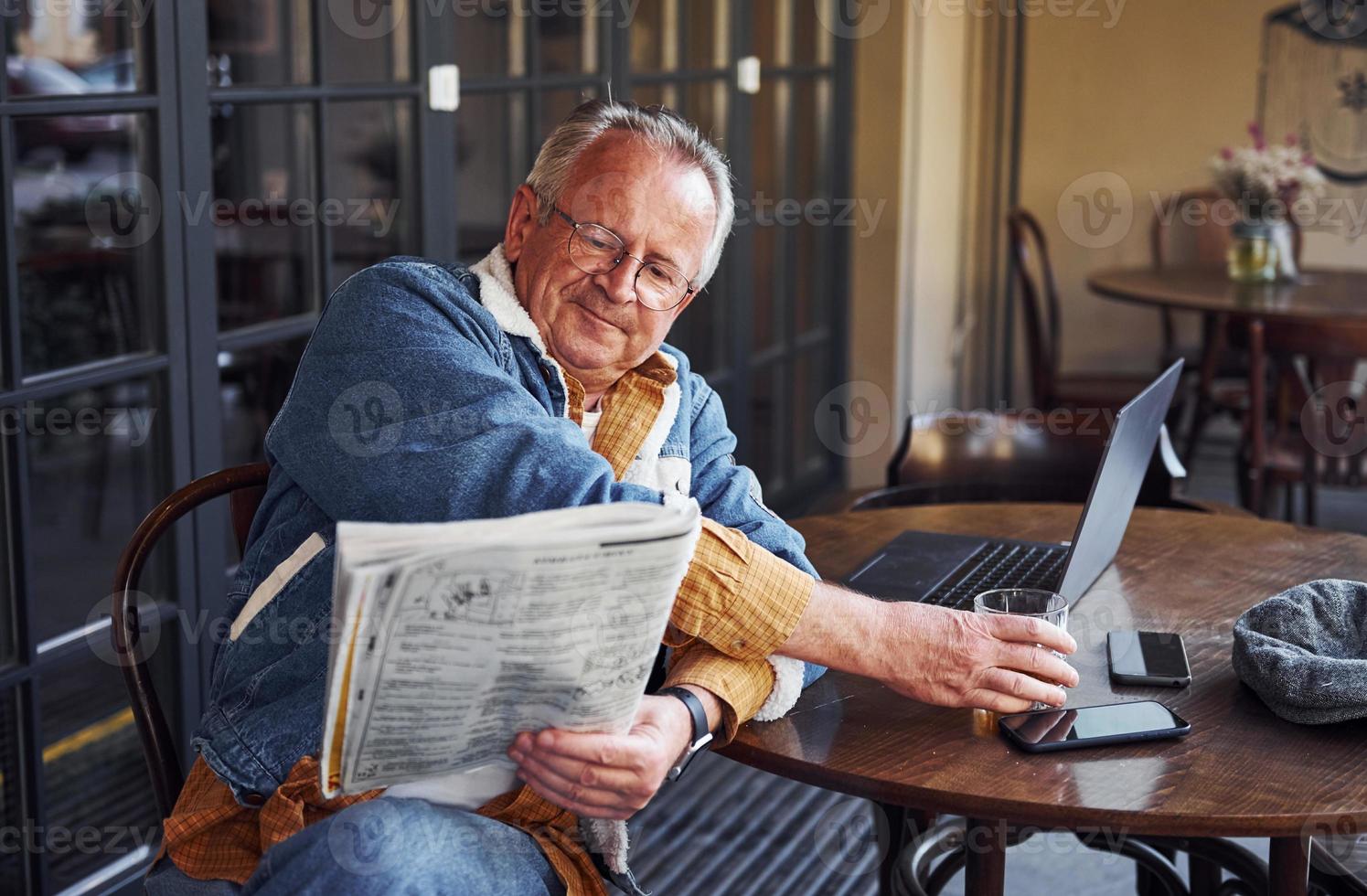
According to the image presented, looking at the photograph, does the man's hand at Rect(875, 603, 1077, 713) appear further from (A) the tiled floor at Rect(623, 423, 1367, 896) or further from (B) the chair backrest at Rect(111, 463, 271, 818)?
(A) the tiled floor at Rect(623, 423, 1367, 896)

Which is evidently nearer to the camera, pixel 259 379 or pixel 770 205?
pixel 259 379

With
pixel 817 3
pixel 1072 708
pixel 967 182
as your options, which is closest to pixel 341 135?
pixel 817 3

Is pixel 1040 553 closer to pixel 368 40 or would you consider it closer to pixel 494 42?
pixel 368 40

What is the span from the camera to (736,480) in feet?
5.24

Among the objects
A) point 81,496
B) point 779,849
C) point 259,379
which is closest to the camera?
point 779,849

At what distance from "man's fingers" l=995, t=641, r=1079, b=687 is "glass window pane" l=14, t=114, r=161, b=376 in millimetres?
2225

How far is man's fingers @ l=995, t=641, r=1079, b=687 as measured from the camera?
4.48ft

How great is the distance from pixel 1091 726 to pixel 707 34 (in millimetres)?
Answer: 3073

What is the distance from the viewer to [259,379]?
9.87 ft

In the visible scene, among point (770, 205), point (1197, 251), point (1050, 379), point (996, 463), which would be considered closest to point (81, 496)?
point (770, 205)

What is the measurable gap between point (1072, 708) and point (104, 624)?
62.0 inches

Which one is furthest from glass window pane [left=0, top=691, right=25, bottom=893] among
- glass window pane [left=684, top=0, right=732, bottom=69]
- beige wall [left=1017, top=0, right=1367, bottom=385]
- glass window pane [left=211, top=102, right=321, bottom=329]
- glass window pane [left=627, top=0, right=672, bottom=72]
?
beige wall [left=1017, top=0, right=1367, bottom=385]

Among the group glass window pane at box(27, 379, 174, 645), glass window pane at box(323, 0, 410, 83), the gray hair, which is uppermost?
glass window pane at box(323, 0, 410, 83)

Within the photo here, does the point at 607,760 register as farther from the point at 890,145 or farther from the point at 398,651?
the point at 890,145
